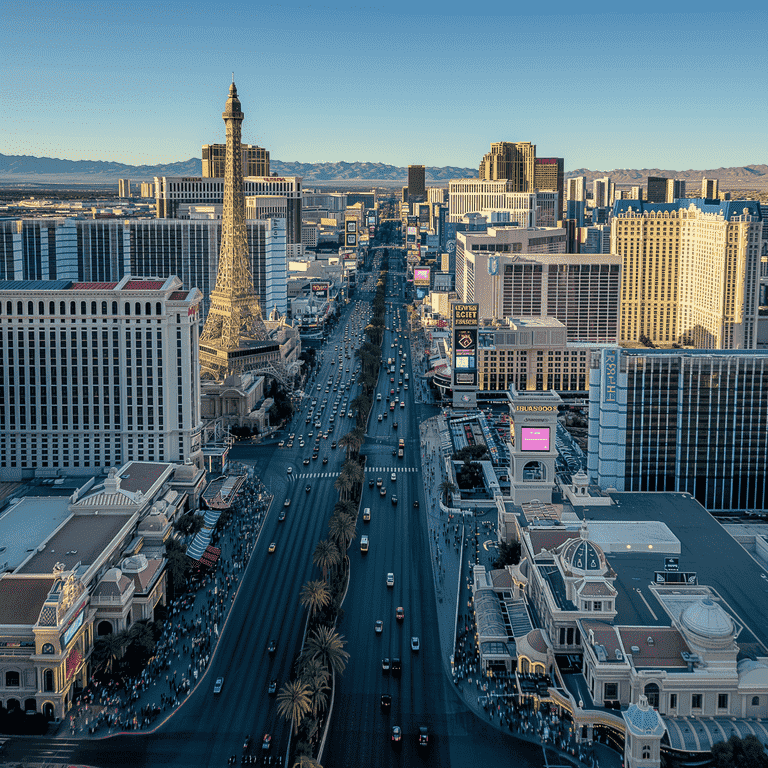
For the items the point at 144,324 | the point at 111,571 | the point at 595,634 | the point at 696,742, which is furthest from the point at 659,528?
the point at 144,324

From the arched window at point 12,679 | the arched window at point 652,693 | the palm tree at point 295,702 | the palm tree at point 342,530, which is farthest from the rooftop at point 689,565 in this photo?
the arched window at point 12,679

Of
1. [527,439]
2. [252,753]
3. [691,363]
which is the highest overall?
[691,363]

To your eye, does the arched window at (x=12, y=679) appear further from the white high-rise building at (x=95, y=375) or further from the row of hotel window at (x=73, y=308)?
the row of hotel window at (x=73, y=308)

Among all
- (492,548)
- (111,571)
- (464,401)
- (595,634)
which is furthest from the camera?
(464,401)

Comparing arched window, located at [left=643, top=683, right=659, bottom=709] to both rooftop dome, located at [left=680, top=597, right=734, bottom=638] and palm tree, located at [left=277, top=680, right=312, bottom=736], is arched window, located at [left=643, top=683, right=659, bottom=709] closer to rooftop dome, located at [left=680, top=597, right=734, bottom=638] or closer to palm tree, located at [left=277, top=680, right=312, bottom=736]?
rooftop dome, located at [left=680, top=597, right=734, bottom=638]

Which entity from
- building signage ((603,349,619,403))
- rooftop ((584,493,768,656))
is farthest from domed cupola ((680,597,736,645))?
building signage ((603,349,619,403))

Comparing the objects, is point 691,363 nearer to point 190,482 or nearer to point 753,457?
point 753,457

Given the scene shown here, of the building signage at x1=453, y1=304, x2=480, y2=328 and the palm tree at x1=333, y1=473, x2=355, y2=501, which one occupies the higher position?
the building signage at x1=453, y1=304, x2=480, y2=328
